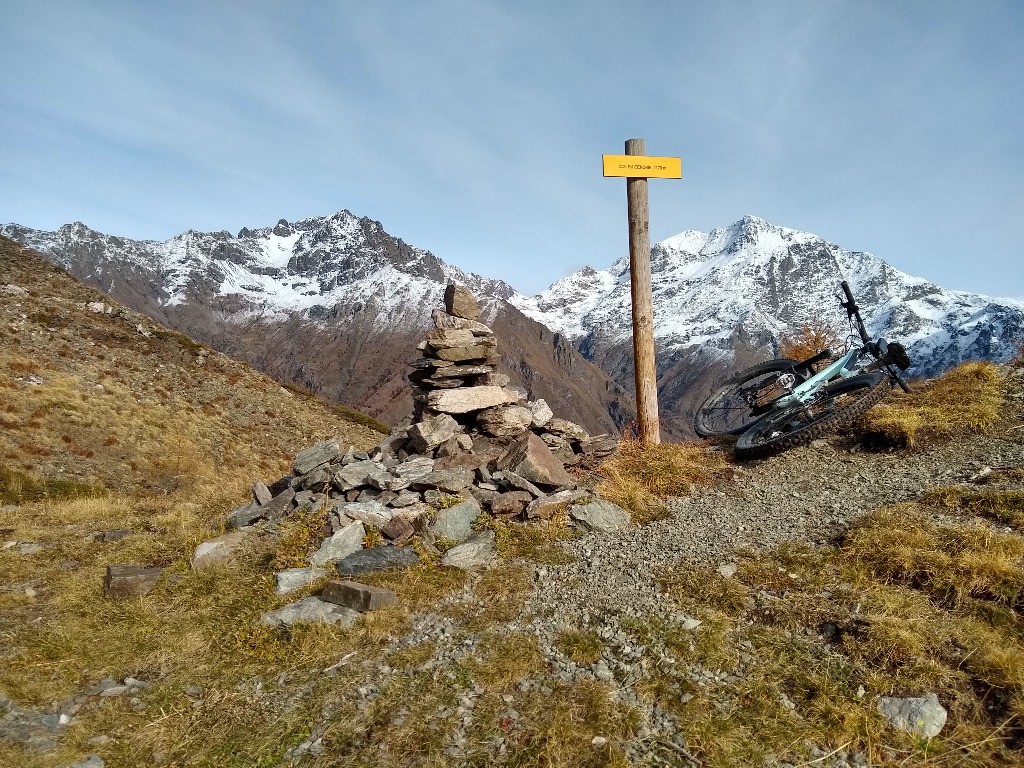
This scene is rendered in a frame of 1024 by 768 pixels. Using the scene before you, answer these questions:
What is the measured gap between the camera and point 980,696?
441 centimetres

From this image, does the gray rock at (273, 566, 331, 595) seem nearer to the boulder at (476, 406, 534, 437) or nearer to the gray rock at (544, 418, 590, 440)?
the boulder at (476, 406, 534, 437)

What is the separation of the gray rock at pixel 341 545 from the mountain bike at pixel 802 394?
891 centimetres

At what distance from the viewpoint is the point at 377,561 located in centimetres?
792

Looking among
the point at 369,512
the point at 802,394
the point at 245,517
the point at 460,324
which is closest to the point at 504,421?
the point at 460,324

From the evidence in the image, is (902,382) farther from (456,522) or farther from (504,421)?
(456,522)

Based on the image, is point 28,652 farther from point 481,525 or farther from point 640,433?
point 640,433

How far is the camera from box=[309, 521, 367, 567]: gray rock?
27.3 feet

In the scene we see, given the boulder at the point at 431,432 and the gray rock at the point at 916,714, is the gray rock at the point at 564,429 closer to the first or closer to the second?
the boulder at the point at 431,432

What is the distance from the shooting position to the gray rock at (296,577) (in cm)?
763

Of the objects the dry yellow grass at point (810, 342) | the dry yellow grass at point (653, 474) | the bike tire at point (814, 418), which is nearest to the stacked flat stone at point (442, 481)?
the dry yellow grass at point (653, 474)

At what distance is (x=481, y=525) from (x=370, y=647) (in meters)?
3.22

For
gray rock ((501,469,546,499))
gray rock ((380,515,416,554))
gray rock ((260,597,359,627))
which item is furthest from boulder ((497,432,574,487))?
gray rock ((260,597,359,627))

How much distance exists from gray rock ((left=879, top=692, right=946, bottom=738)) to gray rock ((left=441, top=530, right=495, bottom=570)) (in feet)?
17.1

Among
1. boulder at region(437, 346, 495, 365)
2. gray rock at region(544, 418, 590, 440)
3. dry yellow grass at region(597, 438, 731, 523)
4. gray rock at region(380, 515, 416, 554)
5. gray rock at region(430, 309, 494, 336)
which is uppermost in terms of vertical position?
gray rock at region(430, 309, 494, 336)
